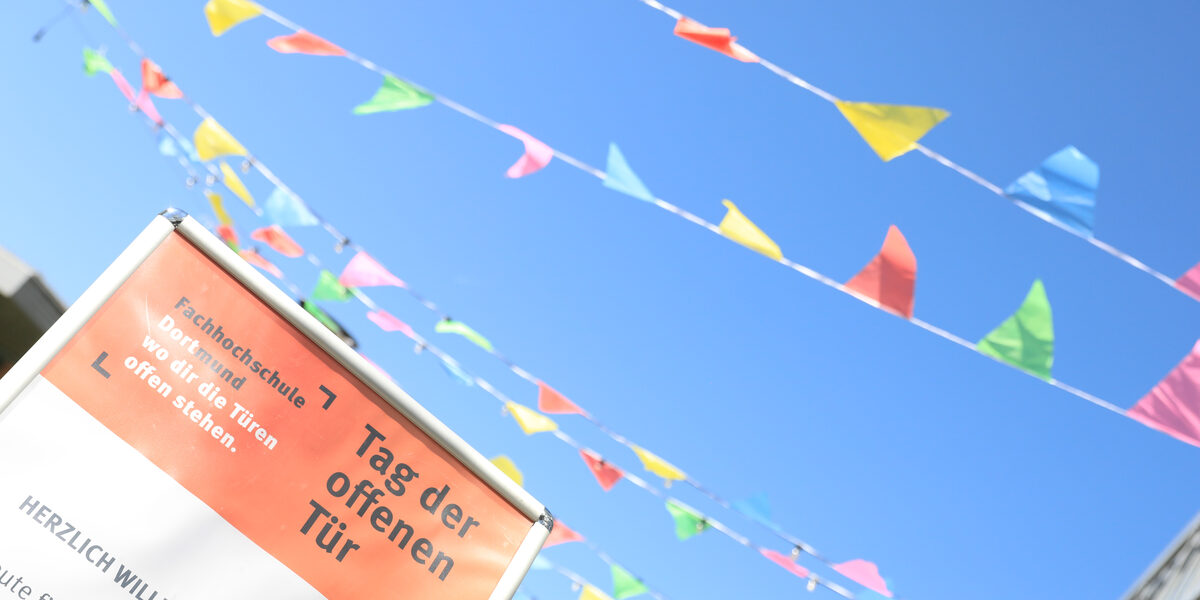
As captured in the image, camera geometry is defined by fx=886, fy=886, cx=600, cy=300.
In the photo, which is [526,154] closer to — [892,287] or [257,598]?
[892,287]

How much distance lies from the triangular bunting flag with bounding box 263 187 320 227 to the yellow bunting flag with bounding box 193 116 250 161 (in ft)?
1.20

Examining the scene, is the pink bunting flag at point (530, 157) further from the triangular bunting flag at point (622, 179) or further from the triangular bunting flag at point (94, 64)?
the triangular bunting flag at point (94, 64)

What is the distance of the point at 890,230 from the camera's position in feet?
12.6

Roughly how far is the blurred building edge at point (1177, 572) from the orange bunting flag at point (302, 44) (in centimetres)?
570

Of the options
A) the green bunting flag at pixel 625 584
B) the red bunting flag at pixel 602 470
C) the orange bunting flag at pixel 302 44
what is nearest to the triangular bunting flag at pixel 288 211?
the orange bunting flag at pixel 302 44

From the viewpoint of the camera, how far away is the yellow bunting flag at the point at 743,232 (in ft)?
13.3

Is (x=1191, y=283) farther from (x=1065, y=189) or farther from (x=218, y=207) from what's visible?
(x=218, y=207)

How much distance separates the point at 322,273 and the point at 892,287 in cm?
376

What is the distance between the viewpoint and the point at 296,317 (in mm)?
1614

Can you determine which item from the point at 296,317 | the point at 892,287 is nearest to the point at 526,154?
the point at 892,287

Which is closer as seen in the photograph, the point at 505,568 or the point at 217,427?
the point at 217,427

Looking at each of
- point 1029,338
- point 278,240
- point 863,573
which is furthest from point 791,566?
point 278,240

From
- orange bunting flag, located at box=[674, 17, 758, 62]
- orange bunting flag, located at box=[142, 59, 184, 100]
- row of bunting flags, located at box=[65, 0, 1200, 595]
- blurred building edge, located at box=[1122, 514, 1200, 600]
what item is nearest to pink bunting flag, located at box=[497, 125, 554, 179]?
row of bunting flags, located at box=[65, 0, 1200, 595]

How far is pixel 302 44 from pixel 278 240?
1.86 m
